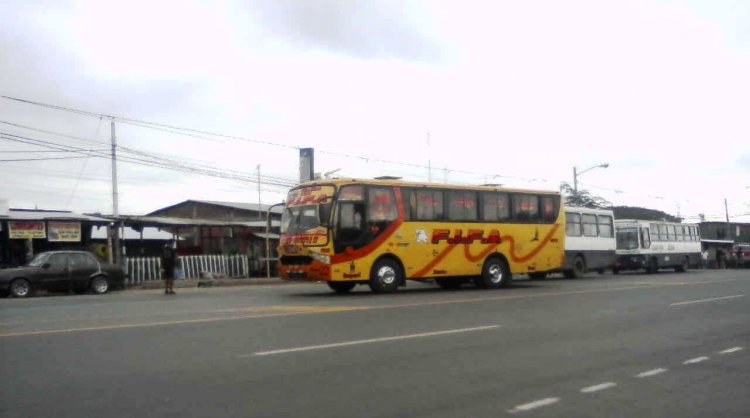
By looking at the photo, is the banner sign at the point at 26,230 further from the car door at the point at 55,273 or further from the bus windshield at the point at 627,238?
the bus windshield at the point at 627,238

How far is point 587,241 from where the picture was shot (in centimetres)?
3484

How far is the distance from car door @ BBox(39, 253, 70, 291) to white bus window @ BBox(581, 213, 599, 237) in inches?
871

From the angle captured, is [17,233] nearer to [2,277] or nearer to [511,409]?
[2,277]

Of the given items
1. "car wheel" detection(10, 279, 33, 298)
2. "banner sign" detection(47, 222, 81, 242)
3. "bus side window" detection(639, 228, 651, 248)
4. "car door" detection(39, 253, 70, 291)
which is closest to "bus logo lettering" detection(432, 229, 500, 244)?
"car door" detection(39, 253, 70, 291)

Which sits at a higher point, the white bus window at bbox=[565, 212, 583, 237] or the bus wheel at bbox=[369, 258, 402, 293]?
the white bus window at bbox=[565, 212, 583, 237]

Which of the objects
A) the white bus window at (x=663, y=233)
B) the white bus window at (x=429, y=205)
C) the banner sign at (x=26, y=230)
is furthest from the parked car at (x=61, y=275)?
the white bus window at (x=663, y=233)

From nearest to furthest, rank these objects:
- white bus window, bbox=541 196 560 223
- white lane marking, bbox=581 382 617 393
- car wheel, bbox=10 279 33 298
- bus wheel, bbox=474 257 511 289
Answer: white lane marking, bbox=581 382 617 393
car wheel, bbox=10 279 33 298
bus wheel, bbox=474 257 511 289
white bus window, bbox=541 196 560 223

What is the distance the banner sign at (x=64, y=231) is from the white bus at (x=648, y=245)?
2693 cm

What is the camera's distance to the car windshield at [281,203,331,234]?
20.2 meters

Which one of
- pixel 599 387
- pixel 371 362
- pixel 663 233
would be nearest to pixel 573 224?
pixel 663 233

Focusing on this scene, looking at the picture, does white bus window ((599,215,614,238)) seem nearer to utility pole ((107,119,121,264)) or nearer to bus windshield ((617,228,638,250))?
bus windshield ((617,228,638,250))

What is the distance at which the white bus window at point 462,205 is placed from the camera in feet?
75.9

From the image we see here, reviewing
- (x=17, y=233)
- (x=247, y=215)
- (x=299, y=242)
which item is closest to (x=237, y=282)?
(x=17, y=233)

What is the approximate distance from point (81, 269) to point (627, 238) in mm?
27878
